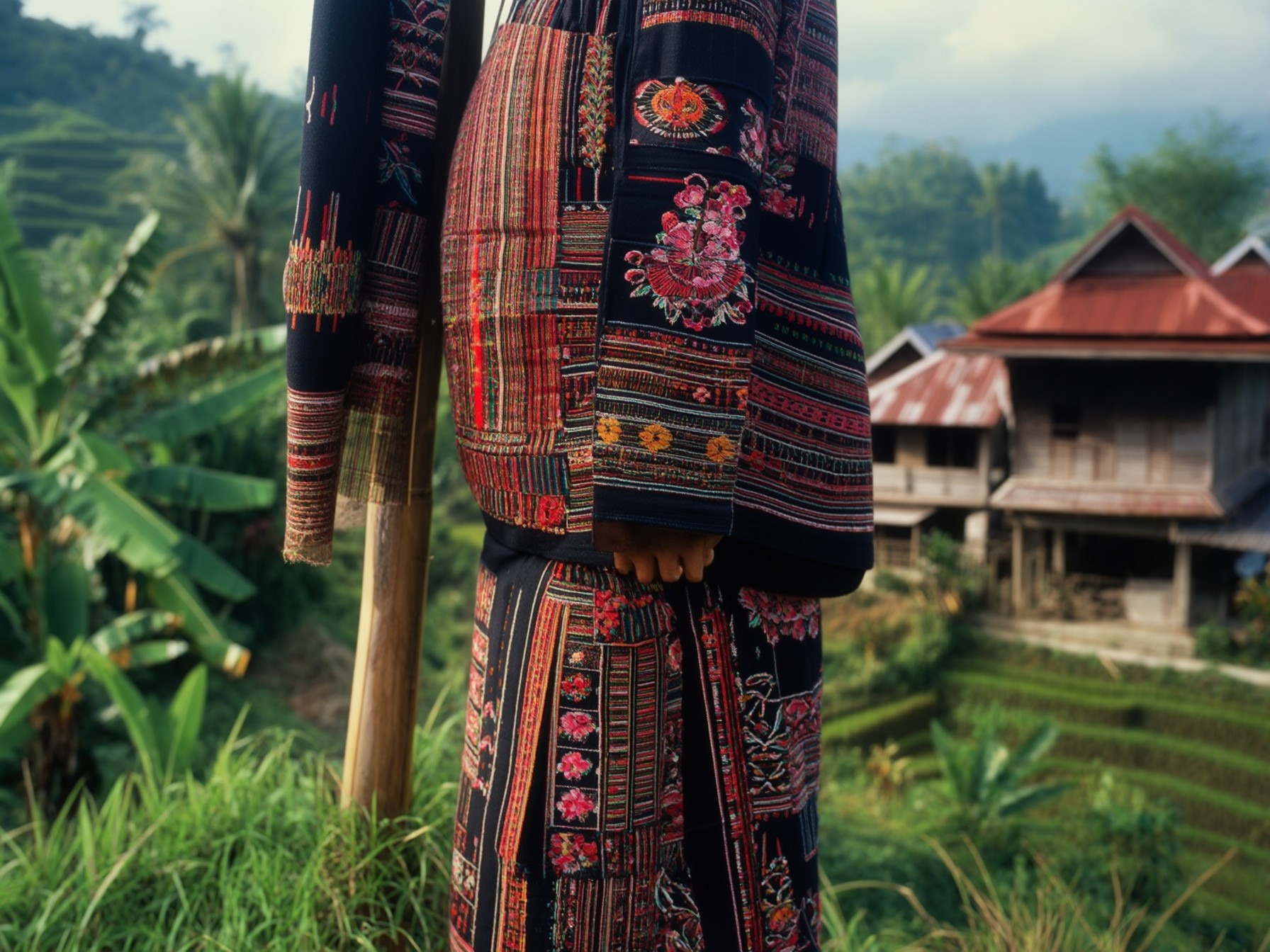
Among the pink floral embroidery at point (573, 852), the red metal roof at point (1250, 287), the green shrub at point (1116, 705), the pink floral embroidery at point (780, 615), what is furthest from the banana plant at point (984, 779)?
the red metal roof at point (1250, 287)

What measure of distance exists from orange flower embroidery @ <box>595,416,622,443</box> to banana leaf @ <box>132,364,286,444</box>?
19.7 feet

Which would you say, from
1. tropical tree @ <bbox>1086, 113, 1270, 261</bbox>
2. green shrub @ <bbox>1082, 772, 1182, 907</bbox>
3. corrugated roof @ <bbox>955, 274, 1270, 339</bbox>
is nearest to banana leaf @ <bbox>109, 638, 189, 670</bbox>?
green shrub @ <bbox>1082, 772, 1182, 907</bbox>

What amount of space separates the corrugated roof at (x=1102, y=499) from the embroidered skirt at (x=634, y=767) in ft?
36.6

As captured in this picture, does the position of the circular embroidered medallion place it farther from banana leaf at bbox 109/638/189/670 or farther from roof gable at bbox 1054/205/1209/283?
roof gable at bbox 1054/205/1209/283

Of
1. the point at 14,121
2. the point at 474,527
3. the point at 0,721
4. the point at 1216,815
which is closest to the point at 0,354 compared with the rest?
the point at 0,721

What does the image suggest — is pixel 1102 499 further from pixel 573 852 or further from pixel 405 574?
pixel 573 852

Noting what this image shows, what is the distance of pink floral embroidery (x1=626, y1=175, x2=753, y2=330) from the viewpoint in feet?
2.67

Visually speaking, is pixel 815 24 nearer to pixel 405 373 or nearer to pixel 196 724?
pixel 405 373

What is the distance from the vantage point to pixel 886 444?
13008 millimetres

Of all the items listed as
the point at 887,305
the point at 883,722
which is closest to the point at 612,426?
the point at 883,722

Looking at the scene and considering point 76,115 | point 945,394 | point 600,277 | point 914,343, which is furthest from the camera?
point 76,115

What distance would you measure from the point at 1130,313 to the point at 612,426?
1122 cm

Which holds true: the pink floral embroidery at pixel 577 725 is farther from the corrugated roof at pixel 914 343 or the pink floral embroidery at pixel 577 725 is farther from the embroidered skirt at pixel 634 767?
the corrugated roof at pixel 914 343

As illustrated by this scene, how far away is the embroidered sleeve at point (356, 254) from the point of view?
1028 millimetres
